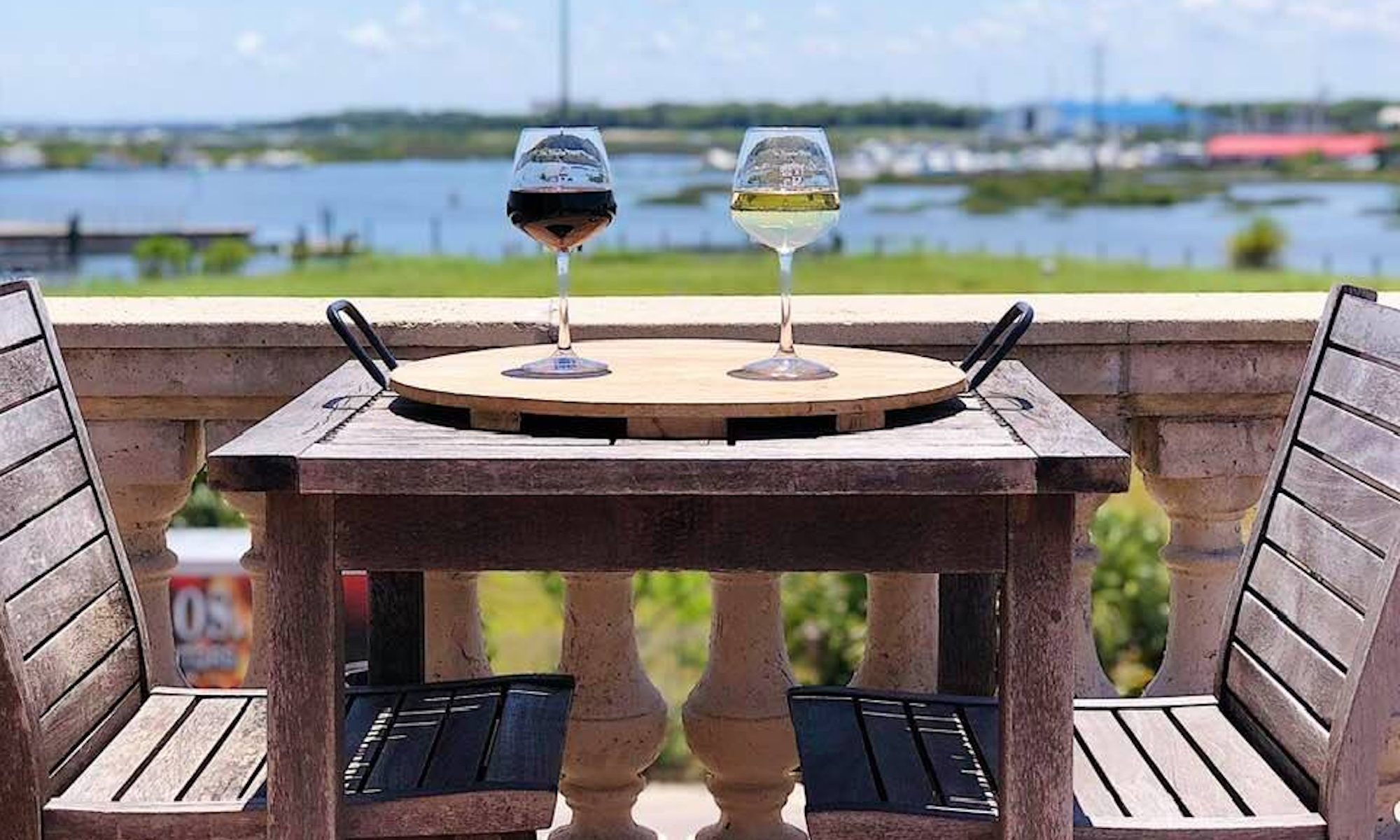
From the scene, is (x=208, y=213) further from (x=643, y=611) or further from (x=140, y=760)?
(x=140, y=760)

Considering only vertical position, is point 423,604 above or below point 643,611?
above

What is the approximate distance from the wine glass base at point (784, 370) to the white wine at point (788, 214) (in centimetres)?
14

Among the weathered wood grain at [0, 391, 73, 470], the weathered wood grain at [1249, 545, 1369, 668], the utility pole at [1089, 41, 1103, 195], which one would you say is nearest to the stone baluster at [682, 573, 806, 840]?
the weathered wood grain at [1249, 545, 1369, 668]

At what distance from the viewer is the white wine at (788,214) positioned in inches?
89.8

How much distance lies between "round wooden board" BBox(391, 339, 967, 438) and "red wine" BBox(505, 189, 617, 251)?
0.18 meters

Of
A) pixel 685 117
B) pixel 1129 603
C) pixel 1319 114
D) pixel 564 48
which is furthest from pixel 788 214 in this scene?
pixel 1319 114

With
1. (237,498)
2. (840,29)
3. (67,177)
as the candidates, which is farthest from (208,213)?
(237,498)

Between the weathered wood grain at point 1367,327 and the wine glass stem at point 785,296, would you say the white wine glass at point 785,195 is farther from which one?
the weathered wood grain at point 1367,327

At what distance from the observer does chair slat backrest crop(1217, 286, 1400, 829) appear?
2.00 m

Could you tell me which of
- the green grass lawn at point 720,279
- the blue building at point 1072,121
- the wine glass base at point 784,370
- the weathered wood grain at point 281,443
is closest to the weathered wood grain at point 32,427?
the weathered wood grain at point 281,443

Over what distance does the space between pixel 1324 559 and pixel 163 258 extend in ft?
270

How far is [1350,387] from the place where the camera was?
2.20m

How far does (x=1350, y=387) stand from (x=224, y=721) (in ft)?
4.95

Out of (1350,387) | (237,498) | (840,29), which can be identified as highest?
(840,29)
